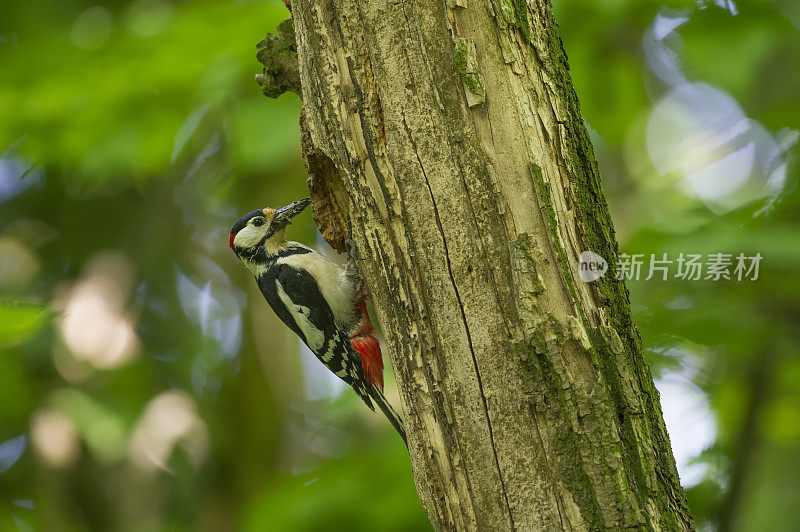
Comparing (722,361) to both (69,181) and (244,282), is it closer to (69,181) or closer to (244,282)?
(244,282)

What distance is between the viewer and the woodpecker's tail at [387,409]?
10.8 ft

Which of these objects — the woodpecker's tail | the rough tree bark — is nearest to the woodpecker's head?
the woodpecker's tail

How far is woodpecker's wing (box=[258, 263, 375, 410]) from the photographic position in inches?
142

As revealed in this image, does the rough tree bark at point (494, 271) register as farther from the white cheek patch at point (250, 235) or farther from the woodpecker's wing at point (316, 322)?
the white cheek patch at point (250, 235)

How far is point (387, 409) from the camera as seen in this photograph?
3420mm

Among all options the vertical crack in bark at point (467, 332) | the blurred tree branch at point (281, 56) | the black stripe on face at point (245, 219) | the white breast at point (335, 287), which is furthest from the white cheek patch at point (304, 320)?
the vertical crack in bark at point (467, 332)

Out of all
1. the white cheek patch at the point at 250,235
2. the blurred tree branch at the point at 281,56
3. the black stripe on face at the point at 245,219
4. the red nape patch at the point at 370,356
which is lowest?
the red nape patch at the point at 370,356

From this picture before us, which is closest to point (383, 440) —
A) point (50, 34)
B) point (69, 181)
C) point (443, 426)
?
point (443, 426)

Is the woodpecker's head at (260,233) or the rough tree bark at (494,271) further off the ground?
the rough tree bark at (494,271)

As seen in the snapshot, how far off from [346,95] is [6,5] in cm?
421

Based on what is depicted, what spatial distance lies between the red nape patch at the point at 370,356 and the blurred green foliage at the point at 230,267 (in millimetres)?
333

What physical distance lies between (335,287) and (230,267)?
8.09ft

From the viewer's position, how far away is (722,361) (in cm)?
360

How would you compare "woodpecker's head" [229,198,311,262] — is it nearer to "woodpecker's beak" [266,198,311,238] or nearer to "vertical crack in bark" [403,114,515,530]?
"woodpecker's beak" [266,198,311,238]
